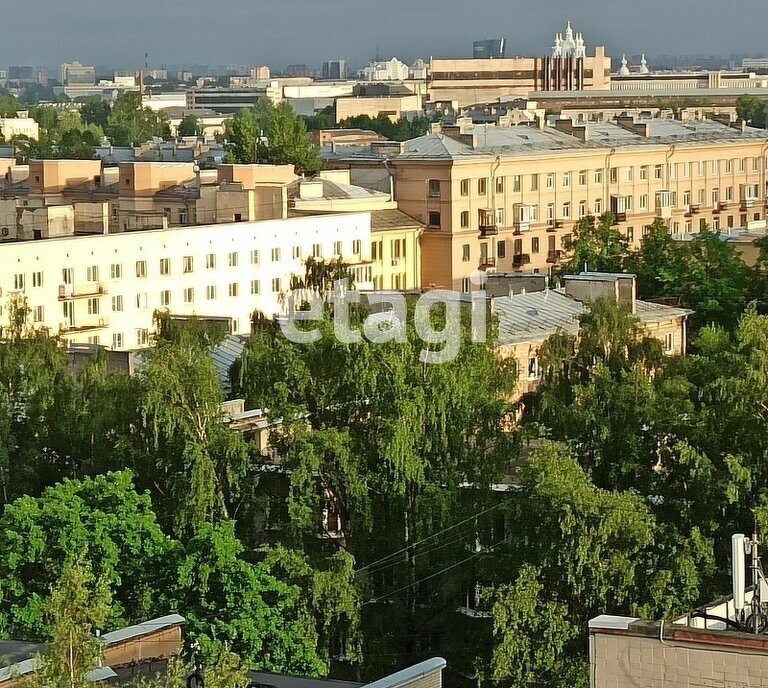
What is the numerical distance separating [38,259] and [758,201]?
83.5ft

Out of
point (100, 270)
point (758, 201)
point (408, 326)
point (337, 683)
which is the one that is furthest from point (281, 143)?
point (337, 683)

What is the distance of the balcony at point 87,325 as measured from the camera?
3073cm

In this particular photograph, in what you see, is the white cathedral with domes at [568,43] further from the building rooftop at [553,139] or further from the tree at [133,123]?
the building rooftop at [553,139]

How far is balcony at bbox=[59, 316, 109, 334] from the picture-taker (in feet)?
101

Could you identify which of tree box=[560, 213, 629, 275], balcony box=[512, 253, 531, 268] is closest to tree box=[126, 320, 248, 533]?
tree box=[560, 213, 629, 275]

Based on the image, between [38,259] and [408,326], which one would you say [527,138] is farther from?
[408,326]

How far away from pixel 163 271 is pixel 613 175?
17.1 metres

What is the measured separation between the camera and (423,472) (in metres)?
16.7

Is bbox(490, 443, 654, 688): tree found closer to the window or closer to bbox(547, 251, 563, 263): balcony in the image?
the window

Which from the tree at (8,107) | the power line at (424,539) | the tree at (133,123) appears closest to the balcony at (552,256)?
the power line at (424,539)

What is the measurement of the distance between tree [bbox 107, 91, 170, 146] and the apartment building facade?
2951cm

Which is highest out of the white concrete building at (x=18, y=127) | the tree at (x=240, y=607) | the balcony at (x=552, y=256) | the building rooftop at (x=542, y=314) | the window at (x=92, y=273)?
the white concrete building at (x=18, y=127)

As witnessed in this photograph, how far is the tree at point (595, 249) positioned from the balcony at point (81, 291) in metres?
A: 8.01

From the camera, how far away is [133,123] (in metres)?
80.8
